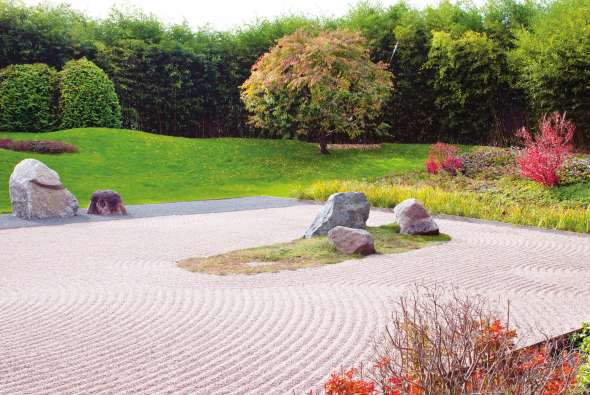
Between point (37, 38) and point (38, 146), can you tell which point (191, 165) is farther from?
A: point (37, 38)

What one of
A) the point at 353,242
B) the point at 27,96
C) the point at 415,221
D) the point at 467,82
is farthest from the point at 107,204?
the point at 467,82

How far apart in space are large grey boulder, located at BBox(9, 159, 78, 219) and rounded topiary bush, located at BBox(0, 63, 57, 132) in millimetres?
8743

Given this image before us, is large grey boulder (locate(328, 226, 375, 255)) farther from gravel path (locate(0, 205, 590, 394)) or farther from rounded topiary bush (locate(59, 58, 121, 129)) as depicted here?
rounded topiary bush (locate(59, 58, 121, 129))

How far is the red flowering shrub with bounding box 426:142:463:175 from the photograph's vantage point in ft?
51.5

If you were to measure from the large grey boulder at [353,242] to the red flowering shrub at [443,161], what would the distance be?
8675 mm

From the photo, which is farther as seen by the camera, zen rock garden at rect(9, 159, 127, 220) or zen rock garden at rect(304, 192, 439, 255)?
zen rock garden at rect(9, 159, 127, 220)

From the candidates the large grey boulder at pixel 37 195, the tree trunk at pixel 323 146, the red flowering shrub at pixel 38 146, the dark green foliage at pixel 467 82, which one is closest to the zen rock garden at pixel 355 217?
the large grey boulder at pixel 37 195

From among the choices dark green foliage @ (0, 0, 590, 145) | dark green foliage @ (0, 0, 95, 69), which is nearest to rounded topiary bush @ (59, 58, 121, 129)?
dark green foliage @ (0, 0, 95, 69)

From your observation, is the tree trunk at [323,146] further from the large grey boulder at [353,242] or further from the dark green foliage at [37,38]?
the large grey boulder at [353,242]

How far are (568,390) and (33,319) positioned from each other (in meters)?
3.86

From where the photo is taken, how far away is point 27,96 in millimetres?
18766

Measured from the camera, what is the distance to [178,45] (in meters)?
22.4

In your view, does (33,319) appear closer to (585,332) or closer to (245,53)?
(585,332)

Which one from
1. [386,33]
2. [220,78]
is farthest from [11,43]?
[386,33]
